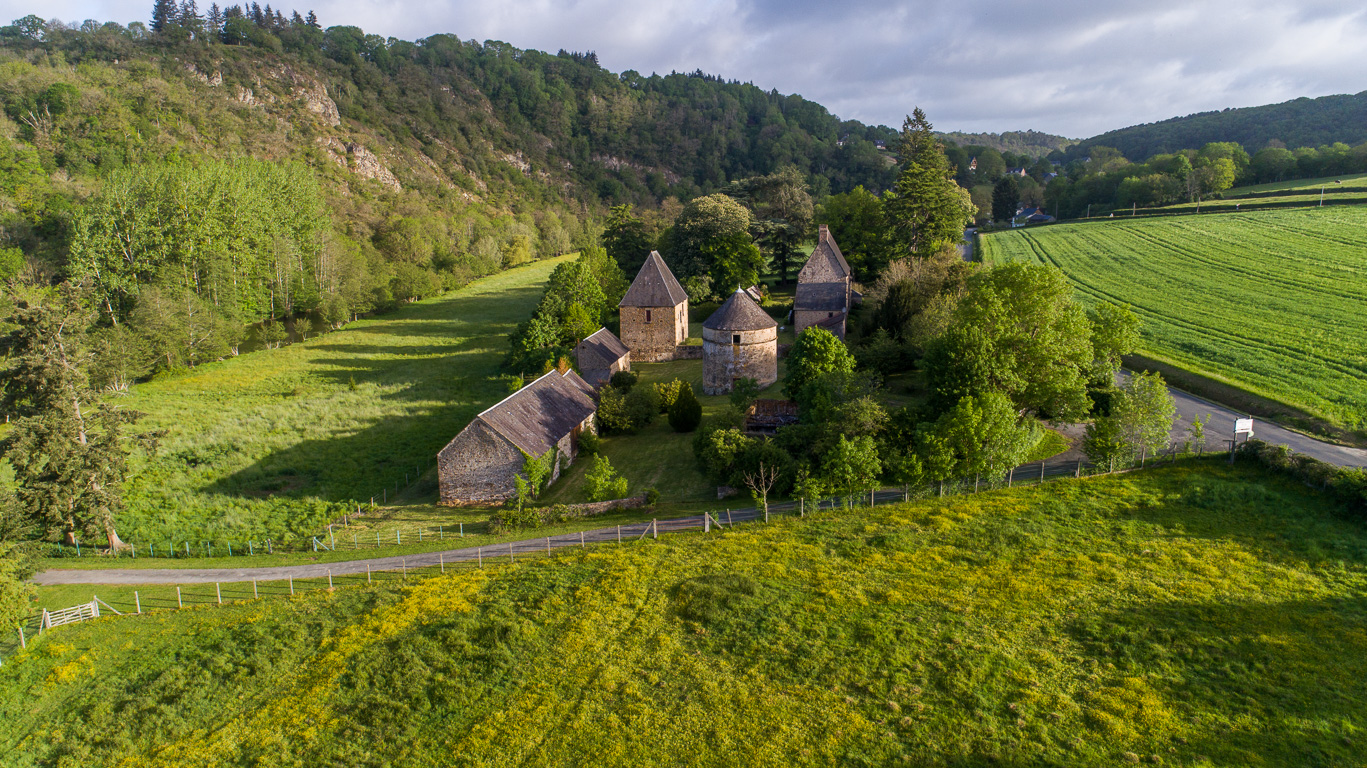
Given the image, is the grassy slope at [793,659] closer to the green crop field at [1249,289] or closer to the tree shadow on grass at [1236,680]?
the tree shadow on grass at [1236,680]

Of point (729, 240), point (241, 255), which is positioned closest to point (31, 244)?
point (241, 255)

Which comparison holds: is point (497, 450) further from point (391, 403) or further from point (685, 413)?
point (391, 403)

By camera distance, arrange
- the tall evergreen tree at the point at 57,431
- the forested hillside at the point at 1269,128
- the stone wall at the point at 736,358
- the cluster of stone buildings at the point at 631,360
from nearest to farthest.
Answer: the tall evergreen tree at the point at 57,431 → the cluster of stone buildings at the point at 631,360 → the stone wall at the point at 736,358 → the forested hillside at the point at 1269,128

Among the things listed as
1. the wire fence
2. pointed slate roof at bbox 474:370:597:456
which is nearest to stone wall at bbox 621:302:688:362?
pointed slate roof at bbox 474:370:597:456

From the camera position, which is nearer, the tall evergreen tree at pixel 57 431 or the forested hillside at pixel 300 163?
the tall evergreen tree at pixel 57 431

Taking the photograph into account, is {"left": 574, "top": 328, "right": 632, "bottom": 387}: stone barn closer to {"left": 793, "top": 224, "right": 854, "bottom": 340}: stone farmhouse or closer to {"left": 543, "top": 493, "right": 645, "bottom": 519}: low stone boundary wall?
{"left": 793, "top": 224, "right": 854, "bottom": 340}: stone farmhouse

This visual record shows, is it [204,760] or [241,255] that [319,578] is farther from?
[241,255]

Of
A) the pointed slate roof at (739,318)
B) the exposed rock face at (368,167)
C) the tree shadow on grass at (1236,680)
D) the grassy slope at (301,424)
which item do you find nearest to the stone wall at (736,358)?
the pointed slate roof at (739,318)
